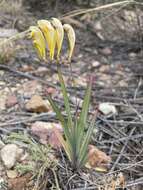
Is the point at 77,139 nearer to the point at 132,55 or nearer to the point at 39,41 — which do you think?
the point at 39,41

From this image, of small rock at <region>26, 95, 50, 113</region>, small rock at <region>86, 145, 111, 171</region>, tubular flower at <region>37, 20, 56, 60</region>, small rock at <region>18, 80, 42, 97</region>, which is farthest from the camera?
small rock at <region>18, 80, 42, 97</region>

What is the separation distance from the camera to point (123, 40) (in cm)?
248

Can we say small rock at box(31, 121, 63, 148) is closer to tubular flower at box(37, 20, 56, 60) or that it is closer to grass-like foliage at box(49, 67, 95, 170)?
grass-like foliage at box(49, 67, 95, 170)

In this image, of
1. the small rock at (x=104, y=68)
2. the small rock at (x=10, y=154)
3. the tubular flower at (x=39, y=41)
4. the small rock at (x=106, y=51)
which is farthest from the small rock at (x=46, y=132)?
the small rock at (x=106, y=51)

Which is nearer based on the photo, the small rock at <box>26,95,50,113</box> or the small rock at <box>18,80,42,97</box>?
the small rock at <box>26,95,50,113</box>

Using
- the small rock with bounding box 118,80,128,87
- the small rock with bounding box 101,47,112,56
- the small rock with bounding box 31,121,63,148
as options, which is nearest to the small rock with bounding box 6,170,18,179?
the small rock with bounding box 31,121,63,148

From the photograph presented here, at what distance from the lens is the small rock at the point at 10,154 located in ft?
4.41

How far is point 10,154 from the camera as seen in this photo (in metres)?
1.37

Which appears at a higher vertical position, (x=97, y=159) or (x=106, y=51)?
(x=106, y=51)

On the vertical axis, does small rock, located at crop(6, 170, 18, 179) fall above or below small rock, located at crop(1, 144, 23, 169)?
below

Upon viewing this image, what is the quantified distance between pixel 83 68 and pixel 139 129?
695 millimetres

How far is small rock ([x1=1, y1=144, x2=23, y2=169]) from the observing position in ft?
4.41

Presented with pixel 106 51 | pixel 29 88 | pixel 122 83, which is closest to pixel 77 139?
pixel 29 88

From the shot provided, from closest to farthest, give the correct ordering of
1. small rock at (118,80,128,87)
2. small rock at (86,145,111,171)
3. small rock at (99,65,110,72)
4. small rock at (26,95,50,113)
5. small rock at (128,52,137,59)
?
1. small rock at (86,145,111,171)
2. small rock at (26,95,50,113)
3. small rock at (118,80,128,87)
4. small rock at (99,65,110,72)
5. small rock at (128,52,137,59)
